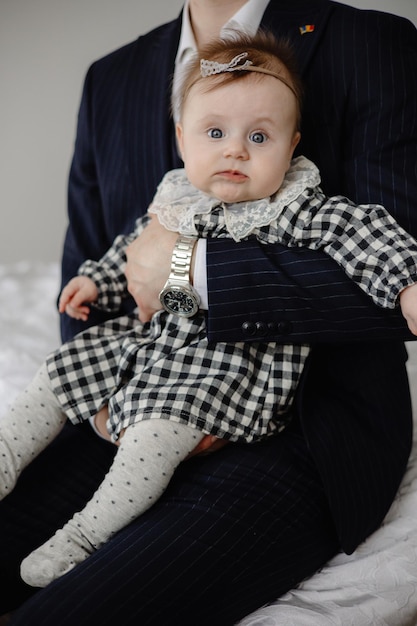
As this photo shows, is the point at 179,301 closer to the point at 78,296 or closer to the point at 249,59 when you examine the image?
the point at 78,296

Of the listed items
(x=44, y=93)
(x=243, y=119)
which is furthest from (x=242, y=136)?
(x=44, y=93)

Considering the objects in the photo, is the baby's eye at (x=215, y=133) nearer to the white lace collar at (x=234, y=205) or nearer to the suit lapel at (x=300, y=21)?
the white lace collar at (x=234, y=205)

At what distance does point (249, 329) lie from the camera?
1.40 meters

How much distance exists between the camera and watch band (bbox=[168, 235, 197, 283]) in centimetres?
148

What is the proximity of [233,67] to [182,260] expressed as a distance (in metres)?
0.37

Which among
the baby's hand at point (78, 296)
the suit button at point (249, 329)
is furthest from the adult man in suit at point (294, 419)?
the baby's hand at point (78, 296)

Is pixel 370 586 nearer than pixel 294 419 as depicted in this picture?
Yes

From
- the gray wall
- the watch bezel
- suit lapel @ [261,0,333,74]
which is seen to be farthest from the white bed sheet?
the gray wall

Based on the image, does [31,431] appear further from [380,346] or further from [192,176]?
[380,346]

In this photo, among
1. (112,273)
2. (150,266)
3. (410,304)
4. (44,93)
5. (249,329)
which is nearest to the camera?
(410,304)

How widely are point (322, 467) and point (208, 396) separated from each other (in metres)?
0.27

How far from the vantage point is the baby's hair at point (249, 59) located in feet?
4.67

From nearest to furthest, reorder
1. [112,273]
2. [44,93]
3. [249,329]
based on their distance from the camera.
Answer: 1. [249,329]
2. [112,273]
3. [44,93]

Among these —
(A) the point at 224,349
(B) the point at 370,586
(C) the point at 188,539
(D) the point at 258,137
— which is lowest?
(B) the point at 370,586
